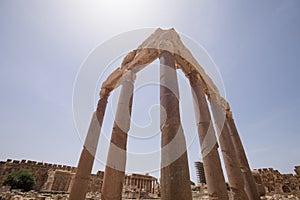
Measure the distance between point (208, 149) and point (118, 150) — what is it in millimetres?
3233

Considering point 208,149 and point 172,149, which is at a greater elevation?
point 208,149

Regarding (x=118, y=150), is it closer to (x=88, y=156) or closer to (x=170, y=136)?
(x=170, y=136)

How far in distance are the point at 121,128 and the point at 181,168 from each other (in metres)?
2.75

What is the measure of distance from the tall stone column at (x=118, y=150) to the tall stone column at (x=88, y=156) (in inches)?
83.9

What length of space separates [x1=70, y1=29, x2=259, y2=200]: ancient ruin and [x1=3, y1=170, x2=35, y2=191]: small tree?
35409 mm

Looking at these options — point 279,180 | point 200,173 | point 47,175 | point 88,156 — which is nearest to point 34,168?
point 47,175

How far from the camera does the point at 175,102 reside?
4.46 meters


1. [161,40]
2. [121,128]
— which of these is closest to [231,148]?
[121,128]

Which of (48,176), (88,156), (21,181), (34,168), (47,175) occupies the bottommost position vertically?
(88,156)

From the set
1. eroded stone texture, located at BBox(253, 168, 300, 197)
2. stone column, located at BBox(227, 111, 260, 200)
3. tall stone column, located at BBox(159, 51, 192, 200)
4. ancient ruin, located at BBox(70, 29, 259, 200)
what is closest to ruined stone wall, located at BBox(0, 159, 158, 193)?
eroded stone texture, located at BBox(253, 168, 300, 197)

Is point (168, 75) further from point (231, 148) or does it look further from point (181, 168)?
point (231, 148)

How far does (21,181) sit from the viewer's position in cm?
3033

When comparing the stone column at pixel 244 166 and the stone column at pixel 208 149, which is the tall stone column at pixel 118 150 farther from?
the stone column at pixel 244 166

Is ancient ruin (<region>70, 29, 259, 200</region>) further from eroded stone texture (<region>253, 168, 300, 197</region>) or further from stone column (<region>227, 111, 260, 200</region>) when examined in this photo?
eroded stone texture (<region>253, 168, 300, 197</region>)
